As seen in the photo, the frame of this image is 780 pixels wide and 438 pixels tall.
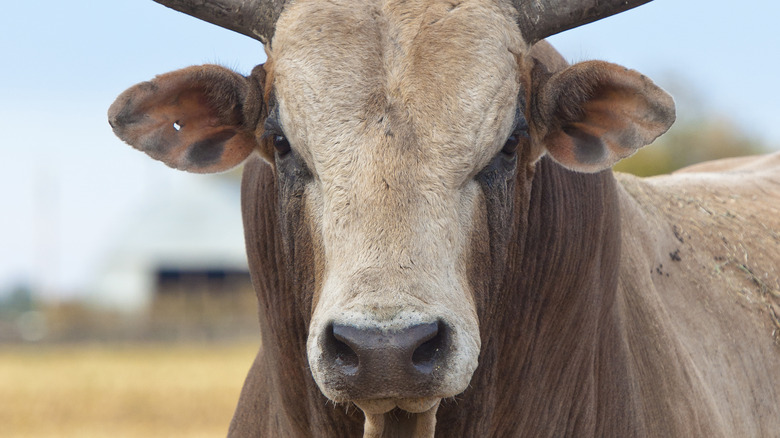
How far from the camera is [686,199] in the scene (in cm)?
658

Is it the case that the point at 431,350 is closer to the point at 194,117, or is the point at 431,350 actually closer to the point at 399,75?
the point at 399,75

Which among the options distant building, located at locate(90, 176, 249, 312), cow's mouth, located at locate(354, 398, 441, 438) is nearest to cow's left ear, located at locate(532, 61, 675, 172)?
cow's mouth, located at locate(354, 398, 441, 438)

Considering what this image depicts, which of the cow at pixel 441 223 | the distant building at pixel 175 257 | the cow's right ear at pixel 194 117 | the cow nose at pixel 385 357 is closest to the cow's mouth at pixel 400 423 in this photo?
the cow at pixel 441 223

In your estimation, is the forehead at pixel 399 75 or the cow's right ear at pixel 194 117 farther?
the cow's right ear at pixel 194 117

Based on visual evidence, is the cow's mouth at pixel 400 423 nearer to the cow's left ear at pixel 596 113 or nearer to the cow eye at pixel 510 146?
the cow eye at pixel 510 146

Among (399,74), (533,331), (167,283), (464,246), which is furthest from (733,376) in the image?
(167,283)

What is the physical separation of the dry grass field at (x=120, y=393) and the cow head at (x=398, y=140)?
12045 mm

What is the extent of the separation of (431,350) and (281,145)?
122 centimetres

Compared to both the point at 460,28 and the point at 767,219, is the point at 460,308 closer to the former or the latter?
the point at 460,28

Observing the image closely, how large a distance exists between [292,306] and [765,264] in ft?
11.1

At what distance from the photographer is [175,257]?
63.4 metres

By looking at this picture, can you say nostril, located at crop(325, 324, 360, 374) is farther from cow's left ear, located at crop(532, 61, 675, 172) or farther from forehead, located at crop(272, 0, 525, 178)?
cow's left ear, located at crop(532, 61, 675, 172)

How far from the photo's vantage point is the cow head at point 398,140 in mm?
3369

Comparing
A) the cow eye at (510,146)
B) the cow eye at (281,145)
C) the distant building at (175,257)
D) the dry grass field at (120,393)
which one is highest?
the cow eye at (281,145)
